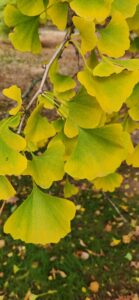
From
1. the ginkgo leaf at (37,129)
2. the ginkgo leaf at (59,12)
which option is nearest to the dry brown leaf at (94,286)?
the ginkgo leaf at (37,129)

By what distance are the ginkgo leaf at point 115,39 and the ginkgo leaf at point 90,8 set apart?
0.22ft

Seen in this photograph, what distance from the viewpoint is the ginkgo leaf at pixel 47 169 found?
89 cm

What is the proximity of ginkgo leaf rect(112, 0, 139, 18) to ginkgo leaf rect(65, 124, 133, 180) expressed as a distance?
0.24 meters

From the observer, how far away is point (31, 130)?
2.90 ft

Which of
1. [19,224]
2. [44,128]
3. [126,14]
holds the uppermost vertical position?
[126,14]

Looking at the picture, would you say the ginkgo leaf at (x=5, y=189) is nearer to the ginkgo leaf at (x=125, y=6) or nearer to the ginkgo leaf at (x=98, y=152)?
the ginkgo leaf at (x=98, y=152)

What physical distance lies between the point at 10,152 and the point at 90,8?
1.03ft

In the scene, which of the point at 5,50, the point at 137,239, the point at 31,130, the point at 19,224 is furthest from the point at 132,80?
the point at 5,50

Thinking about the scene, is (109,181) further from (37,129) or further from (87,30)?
(87,30)

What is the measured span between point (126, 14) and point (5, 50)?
7753 mm

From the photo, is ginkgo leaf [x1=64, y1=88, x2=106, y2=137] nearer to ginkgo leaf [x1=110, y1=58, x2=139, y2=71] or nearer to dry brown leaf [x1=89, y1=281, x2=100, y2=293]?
ginkgo leaf [x1=110, y1=58, x2=139, y2=71]

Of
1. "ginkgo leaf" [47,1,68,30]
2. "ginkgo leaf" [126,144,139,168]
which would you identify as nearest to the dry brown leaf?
"ginkgo leaf" [126,144,139,168]

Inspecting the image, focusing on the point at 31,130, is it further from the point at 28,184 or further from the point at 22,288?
the point at 28,184

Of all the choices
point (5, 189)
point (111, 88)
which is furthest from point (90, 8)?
point (5, 189)
